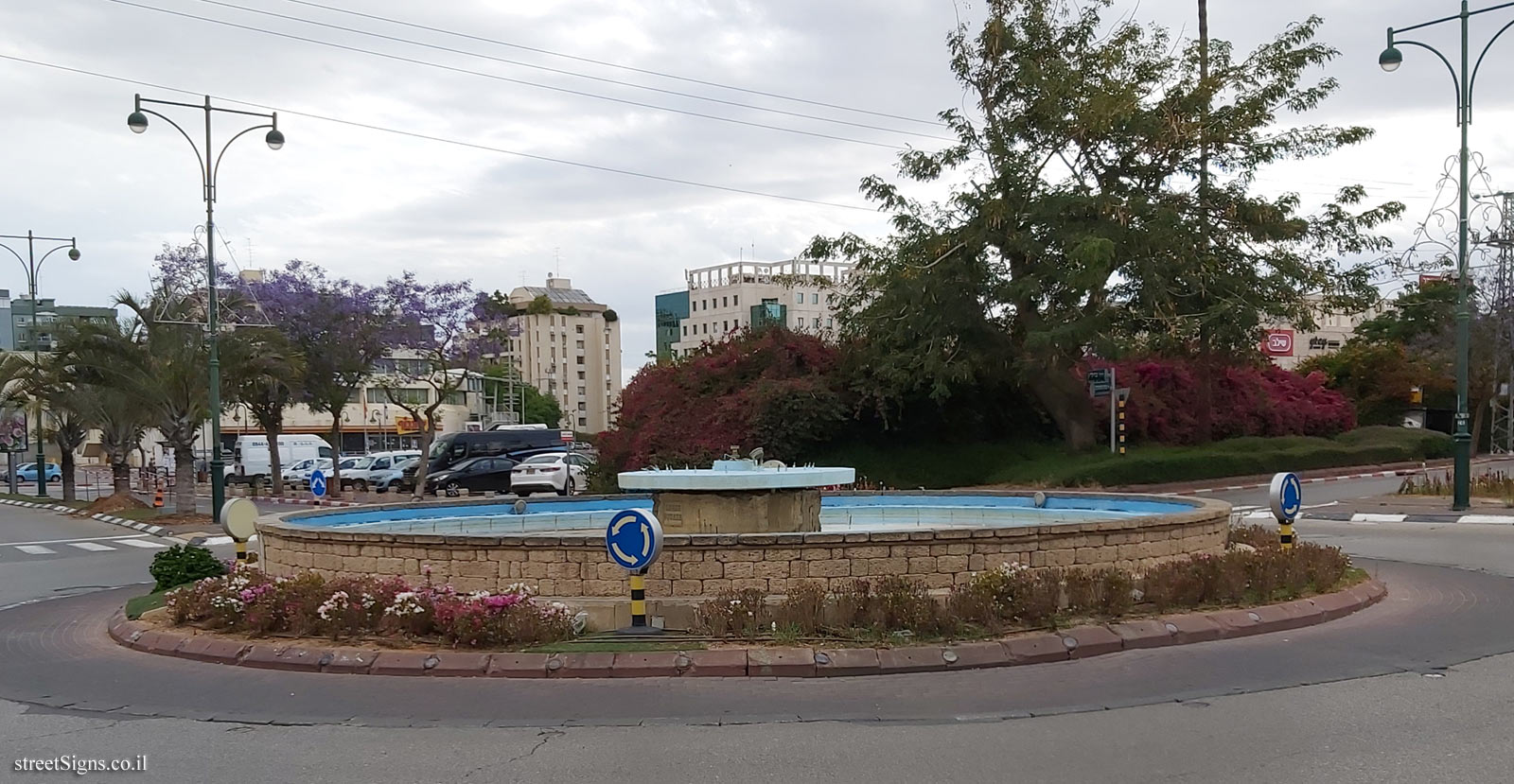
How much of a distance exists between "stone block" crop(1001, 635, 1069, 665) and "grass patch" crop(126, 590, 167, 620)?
8.90 meters

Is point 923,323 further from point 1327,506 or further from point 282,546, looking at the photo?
point 282,546

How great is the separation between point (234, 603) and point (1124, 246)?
23.7 meters

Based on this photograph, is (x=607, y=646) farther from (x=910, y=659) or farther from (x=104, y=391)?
(x=104, y=391)

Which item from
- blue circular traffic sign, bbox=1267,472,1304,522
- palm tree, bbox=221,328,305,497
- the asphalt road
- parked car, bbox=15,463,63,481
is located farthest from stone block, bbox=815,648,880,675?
parked car, bbox=15,463,63,481

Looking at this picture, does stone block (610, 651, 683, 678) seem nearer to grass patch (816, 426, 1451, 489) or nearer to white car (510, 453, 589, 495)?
grass patch (816, 426, 1451, 489)

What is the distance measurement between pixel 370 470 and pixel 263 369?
14.2 meters

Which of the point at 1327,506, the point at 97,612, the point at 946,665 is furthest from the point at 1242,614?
the point at 1327,506

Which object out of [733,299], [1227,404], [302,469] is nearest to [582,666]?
[1227,404]

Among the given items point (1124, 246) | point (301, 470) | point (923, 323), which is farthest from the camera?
point (301, 470)

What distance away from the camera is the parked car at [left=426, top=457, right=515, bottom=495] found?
37375 mm

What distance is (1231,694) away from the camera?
7.79 metres

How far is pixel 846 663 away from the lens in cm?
865

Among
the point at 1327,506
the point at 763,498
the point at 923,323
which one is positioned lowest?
the point at 1327,506

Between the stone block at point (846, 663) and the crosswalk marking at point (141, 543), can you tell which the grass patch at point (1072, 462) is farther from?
the stone block at point (846, 663)
